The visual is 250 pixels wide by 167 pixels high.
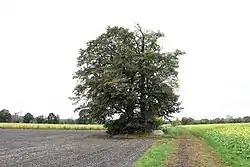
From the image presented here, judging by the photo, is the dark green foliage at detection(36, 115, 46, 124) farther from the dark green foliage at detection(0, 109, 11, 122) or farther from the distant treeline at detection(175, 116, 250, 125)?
the distant treeline at detection(175, 116, 250, 125)

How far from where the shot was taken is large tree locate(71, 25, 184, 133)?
4981cm

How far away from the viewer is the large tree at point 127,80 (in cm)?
4981

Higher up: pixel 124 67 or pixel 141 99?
pixel 124 67

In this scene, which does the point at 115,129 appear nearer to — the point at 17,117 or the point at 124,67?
the point at 124,67

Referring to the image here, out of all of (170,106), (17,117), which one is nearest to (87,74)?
(170,106)

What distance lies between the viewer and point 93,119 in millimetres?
52562

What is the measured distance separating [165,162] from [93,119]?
3377 centimetres

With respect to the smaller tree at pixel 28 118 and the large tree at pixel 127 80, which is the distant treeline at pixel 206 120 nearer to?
the smaller tree at pixel 28 118

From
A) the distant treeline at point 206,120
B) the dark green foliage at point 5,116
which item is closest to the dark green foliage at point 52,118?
the dark green foliage at point 5,116

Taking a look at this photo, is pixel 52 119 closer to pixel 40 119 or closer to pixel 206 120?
pixel 40 119

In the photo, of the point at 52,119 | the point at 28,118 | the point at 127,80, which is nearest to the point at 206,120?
the point at 52,119

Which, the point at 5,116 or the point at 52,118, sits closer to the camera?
the point at 5,116

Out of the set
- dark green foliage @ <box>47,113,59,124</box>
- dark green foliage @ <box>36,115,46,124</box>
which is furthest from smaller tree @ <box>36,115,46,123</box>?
dark green foliage @ <box>47,113,59,124</box>

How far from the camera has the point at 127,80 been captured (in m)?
50.1
